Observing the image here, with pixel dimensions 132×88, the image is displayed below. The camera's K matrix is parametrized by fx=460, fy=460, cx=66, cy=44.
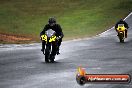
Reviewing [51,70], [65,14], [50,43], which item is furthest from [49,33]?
[65,14]

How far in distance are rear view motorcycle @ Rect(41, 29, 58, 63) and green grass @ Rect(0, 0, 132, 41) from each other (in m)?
26.6

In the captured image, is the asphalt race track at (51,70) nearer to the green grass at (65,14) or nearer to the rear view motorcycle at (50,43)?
the rear view motorcycle at (50,43)

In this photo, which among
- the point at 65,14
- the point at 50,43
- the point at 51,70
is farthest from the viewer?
the point at 65,14

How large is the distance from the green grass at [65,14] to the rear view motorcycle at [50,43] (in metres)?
26.6

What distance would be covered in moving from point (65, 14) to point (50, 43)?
44.2 metres

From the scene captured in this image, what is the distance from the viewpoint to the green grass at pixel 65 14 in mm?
50688

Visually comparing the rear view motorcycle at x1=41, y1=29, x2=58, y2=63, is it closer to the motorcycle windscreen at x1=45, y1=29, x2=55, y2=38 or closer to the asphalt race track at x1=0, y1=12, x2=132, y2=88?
the motorcycle windscreen at x1=45, y1=29, x2=55, y2=38

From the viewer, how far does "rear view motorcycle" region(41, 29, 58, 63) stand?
19.0 m

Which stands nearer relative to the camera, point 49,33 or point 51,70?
point 51,70

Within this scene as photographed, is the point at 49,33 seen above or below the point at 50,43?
above

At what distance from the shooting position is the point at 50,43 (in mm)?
19125

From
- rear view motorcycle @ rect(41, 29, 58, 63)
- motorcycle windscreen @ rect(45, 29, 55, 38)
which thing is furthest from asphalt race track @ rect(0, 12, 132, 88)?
motorcycle windscreen @ rect(45, 29, 55, 38)

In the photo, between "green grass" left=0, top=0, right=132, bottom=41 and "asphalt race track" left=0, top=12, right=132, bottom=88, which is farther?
"green grass" left=0, top=0, right=132, bottom=41

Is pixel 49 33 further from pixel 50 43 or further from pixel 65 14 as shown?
pixel 65 14
